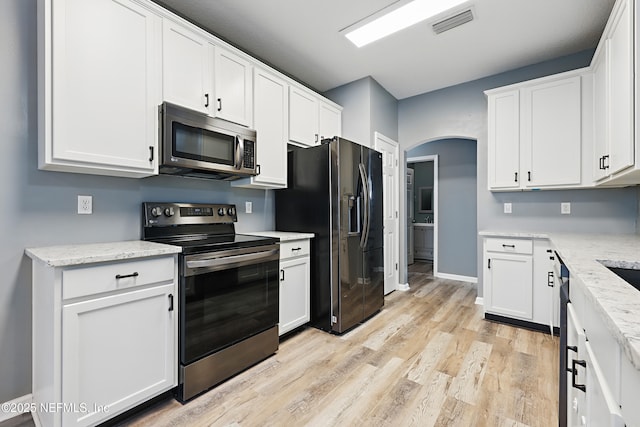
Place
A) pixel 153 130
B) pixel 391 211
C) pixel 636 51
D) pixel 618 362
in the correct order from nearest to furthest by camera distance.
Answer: pixel 618 362
pixel 636 51
pixel 153 130
pixel 391 211

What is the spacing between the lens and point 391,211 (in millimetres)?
4047

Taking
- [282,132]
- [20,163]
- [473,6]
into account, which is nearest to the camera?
[20,163]

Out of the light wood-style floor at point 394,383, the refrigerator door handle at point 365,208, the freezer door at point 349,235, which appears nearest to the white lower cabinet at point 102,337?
the light wood-style floor at point 394,383

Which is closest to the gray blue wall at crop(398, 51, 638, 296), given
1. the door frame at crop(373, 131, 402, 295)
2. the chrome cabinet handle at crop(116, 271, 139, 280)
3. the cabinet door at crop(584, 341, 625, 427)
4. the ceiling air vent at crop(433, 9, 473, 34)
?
the door frame at crop(373, 131, 402, 295)

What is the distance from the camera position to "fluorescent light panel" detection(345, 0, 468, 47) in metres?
2.34

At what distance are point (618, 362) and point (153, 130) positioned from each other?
2.33 m

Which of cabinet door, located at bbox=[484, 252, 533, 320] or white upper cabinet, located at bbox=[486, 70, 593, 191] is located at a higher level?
white upper cabinet, located at bbox=[486, 70, 593, 191]

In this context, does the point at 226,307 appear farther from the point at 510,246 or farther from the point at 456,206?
the point at 456,206

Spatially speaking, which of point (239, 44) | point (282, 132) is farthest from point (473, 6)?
point (239, 44)

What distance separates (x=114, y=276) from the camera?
148 cm

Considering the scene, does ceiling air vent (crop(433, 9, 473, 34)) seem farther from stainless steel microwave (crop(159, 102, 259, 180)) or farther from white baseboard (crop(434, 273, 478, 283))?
white baseboard (crop(434, 273, 478, 283))

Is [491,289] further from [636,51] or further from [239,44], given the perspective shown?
[239,44]

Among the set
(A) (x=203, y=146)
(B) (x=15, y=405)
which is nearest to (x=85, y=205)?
(A) (x=203, y=146)

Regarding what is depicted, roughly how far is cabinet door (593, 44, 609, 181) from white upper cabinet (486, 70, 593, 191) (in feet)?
0.50
